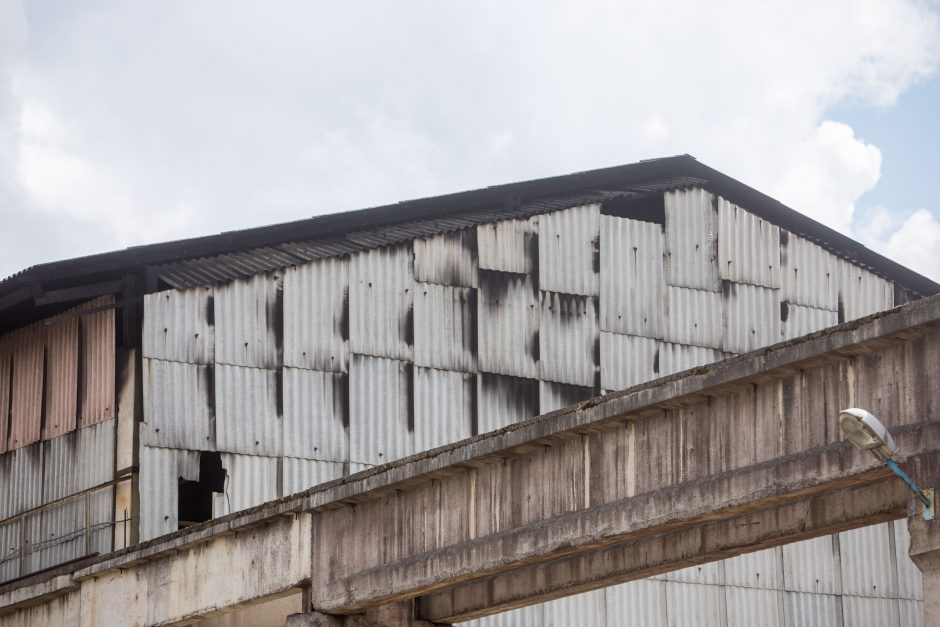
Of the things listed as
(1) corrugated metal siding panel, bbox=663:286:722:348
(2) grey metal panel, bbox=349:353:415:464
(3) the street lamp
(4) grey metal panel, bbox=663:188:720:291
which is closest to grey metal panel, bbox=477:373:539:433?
(2) grey metal panel, bbox=349:353:415:464

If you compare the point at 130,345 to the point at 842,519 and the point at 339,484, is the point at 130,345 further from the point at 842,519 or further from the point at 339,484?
the point at 842,519

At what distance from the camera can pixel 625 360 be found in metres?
32.3

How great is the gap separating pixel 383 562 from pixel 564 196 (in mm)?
14901

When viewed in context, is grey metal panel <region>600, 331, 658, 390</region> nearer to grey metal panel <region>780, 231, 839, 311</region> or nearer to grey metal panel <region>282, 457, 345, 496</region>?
grey metal panel <region>780, 231, 839, 311</region>

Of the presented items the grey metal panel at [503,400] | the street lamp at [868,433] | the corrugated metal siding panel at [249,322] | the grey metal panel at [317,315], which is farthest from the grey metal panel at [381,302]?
the street lamp at [868,433]

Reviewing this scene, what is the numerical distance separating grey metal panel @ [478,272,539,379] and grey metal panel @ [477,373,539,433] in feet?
0.55

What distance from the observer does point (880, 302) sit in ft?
118

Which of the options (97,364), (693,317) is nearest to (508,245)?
(693,317)

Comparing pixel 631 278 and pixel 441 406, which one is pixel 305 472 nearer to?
pixel 441 406

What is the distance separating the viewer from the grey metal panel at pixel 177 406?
2722 cm

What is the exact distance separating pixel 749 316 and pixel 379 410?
352 inches

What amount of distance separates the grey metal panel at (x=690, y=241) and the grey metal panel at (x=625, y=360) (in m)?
1.63

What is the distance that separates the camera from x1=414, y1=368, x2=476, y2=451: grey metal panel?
1172 inches

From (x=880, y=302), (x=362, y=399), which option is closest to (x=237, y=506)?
(x=362, y=399)
